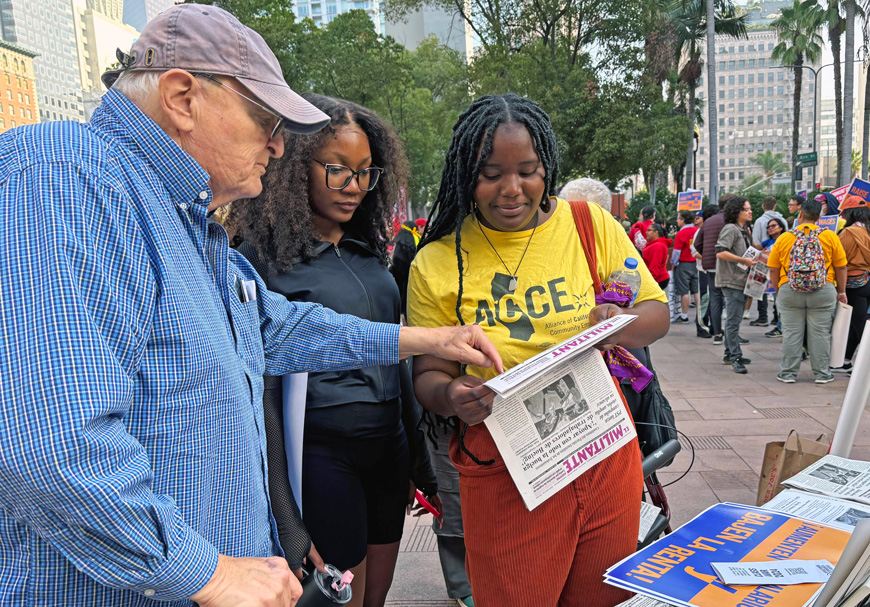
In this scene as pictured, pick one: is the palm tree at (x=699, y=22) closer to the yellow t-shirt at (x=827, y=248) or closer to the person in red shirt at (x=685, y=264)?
the person in red shirt at (x=685, y=264)

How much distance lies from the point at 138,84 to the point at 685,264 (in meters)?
11.0

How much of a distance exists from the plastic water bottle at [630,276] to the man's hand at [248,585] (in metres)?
1.17

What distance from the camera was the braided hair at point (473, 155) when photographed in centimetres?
170

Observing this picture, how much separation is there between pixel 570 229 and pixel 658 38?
938 inches

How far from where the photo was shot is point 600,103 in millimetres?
19453

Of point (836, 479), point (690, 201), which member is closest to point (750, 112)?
point (690, 201)

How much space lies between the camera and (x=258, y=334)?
4.66 ft

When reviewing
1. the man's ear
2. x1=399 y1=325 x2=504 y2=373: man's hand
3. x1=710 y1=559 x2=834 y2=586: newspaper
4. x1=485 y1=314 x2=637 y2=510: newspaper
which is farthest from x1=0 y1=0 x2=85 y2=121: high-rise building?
x1=710 y1=559 x2=834 y2=586: newspaper

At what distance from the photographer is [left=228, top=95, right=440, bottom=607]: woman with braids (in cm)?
198

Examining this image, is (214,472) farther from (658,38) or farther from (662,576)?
(658,38)

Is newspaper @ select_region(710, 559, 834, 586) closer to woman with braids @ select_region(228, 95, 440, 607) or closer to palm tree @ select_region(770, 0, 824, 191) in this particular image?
woman with braids @ select_region(228, 95, 440, 607)

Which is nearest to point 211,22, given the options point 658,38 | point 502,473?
point 502,473

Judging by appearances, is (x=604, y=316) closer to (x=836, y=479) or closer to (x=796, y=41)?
(x=836, y=479)

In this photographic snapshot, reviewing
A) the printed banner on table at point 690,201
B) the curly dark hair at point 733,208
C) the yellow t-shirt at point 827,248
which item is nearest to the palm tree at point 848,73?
the printed banner on table at point 690,201
